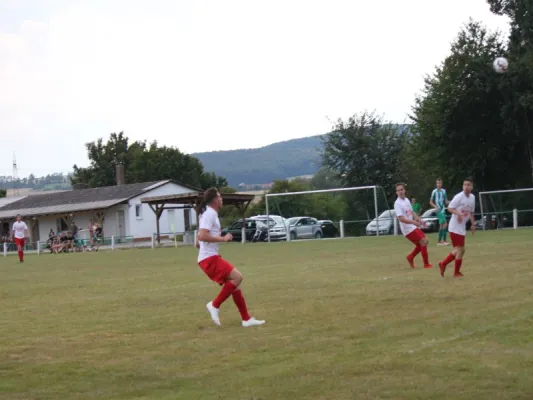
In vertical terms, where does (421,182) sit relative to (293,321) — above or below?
above

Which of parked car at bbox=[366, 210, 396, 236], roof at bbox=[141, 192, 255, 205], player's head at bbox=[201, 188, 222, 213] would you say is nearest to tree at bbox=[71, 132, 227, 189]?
roof at bbox=[141, 192, 255, 205]

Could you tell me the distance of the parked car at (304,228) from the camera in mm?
45844

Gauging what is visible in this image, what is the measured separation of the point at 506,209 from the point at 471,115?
6.70 m

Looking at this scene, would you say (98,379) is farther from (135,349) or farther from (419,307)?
(419,307)

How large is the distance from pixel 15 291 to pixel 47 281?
10.4 feet

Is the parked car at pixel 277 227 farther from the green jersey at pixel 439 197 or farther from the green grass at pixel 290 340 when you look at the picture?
the green grass at pixel 290 340

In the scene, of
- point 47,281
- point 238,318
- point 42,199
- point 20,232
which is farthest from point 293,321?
point 42,199

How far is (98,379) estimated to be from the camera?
8281 millimetres

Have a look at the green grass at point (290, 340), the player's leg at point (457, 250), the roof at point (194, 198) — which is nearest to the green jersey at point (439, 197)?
the green grass at point (290, 340)

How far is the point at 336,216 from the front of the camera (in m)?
45.7

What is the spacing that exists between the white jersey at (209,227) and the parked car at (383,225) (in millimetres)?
32813

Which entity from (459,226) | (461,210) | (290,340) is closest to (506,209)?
(461,210)

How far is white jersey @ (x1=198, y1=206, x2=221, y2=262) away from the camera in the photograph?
11422 mm

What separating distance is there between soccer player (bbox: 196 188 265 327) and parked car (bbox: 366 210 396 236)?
108 ft
